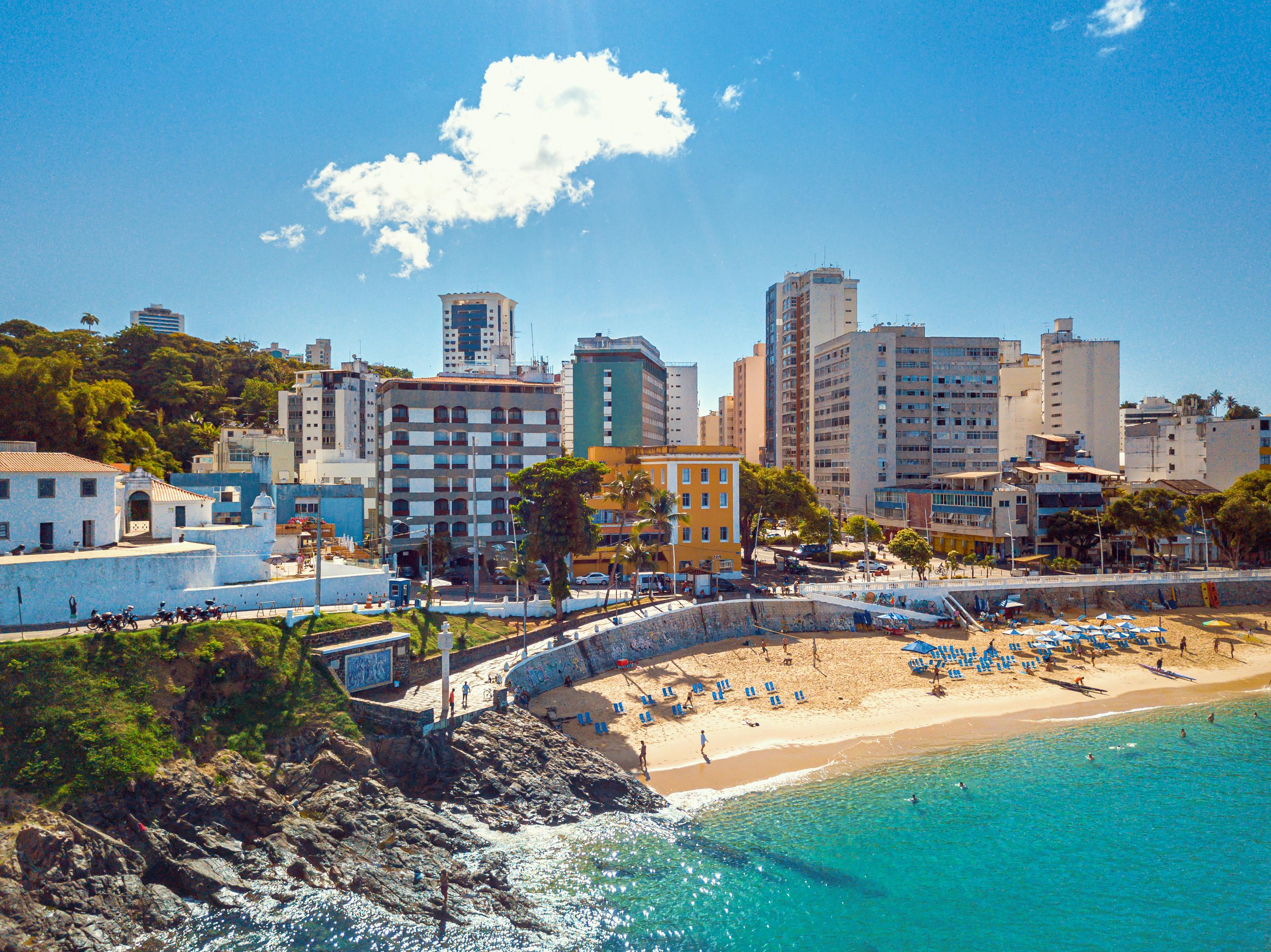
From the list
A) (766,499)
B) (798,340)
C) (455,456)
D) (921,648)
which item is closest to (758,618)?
(921,648)

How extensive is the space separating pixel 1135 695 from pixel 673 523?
35976mm

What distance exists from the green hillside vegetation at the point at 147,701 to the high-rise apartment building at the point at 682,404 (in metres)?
120

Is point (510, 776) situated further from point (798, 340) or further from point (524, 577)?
point (798, 340)

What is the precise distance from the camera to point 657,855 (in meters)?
28.8

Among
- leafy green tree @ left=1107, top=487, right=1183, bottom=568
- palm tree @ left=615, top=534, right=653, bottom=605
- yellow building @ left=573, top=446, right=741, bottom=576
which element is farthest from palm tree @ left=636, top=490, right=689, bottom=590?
leafy green tree @ left=1107, top=487, right=1183, bottom=568

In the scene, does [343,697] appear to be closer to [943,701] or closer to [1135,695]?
[943,701]

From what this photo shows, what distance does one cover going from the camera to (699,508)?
66.3 metres

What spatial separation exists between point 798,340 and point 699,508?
236 feet

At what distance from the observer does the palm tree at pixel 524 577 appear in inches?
1721

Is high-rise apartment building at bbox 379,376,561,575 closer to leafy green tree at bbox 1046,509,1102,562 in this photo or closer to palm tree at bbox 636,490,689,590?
palm tree at bbox 636,490,689,590

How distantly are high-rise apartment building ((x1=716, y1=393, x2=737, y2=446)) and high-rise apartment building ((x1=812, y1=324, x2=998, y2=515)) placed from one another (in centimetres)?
7276

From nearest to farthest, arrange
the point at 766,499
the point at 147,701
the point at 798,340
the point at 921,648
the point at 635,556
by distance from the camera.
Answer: the point at 147,701
the point at 921,648
the point at 635,556
the point at 766,499
the point at 798,340

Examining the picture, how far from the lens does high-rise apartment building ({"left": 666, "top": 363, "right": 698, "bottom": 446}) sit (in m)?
152

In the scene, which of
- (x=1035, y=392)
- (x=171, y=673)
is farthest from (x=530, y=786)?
(x=1035, y=392)
